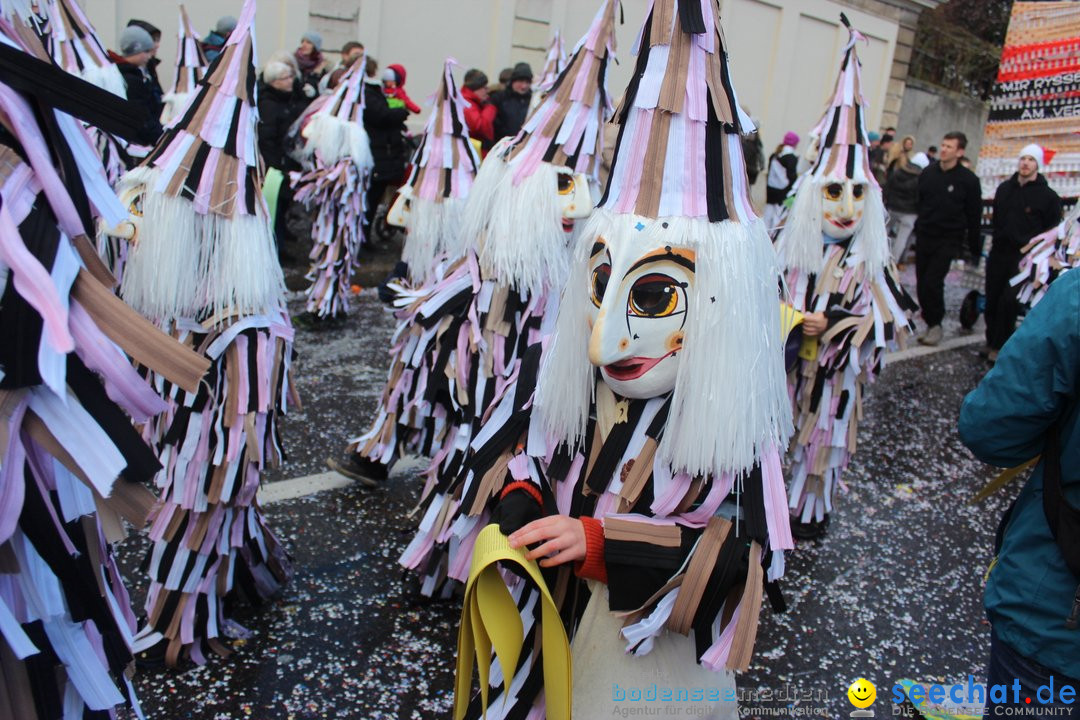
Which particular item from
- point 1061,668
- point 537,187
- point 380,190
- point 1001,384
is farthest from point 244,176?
point 380,190

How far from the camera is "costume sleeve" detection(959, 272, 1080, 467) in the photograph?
190cm

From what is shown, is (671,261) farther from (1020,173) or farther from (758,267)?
(1020,173)

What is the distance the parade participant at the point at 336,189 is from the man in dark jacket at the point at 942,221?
17.8ft

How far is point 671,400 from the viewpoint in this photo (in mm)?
2014

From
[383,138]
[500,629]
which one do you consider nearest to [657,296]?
[500,629]

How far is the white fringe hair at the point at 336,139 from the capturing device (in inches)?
300

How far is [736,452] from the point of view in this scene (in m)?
1.92

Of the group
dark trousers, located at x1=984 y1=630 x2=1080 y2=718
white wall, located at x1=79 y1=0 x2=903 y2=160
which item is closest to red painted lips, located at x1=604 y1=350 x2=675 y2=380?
dark trousers, located at x1=984 y1=630 x2=1080 y2=718

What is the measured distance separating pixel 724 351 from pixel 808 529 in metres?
3.10

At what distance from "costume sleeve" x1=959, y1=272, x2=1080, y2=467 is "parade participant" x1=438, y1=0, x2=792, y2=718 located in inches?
17.4

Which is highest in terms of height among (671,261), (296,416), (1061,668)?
(671,261)

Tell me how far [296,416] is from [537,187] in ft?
7.49

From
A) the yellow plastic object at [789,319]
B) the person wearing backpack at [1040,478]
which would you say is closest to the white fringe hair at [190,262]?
the yellow plastic object at [789,319]

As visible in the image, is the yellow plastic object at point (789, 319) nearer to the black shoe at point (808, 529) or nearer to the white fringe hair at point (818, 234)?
the white fringe hair at point (818, 234)
